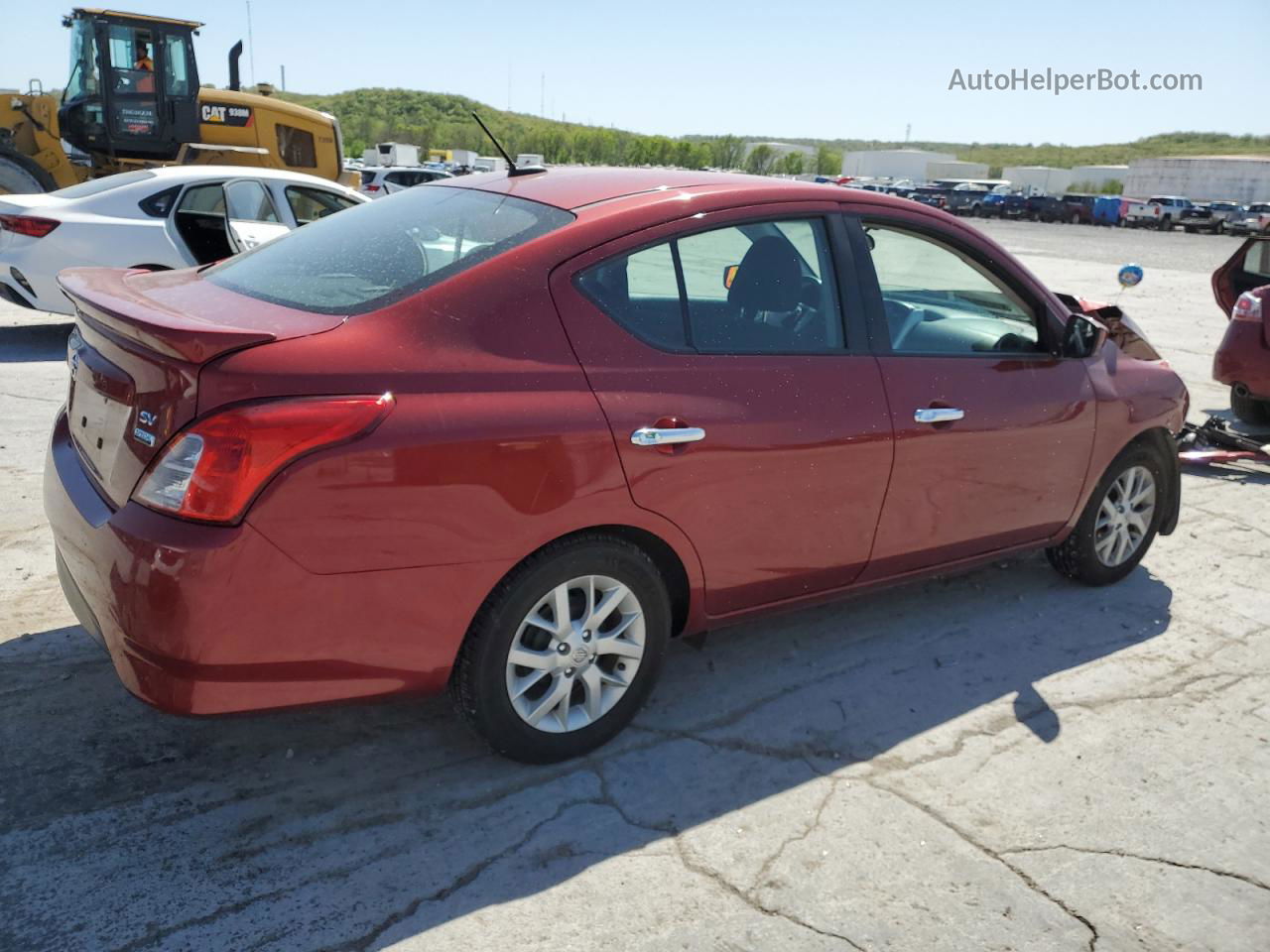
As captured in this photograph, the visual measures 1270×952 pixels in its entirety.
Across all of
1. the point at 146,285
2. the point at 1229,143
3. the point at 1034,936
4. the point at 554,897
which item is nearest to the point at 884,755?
the point at 1034,936

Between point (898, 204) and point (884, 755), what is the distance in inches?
77.3

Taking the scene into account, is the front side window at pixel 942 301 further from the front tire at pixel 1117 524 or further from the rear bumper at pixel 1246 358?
the rear bumper at pixel 1246 358

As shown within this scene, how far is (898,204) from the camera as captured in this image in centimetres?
382

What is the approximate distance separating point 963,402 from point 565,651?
69.8 inches

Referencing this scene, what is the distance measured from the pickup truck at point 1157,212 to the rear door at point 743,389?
177 feet

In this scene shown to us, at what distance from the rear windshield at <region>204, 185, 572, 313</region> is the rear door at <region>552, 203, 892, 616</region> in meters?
0.30

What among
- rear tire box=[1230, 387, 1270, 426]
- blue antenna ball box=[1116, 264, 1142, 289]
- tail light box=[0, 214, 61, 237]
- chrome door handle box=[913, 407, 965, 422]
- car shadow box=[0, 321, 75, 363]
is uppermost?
blue antenna ball box=[1116, 264, 1142, 289]

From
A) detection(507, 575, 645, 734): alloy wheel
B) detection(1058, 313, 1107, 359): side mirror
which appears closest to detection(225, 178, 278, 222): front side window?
detection(1058, 313, 1107, 359): side mirror

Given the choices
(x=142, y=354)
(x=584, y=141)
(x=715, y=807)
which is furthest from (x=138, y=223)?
(x=584, y=141)

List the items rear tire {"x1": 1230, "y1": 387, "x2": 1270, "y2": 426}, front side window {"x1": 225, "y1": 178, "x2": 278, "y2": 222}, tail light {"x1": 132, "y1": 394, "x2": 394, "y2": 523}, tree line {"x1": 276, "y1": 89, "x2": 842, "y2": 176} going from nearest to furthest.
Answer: tail light {"x1": 132, "y1": 394, "x2": 394, "y2": 523}, rear tire {"x1": 1230, "y1": 387, "x2": 1270, "y2": 426}, front side window {"x1": 225, "y1": 178, "x2": 278, "y2": 222}, tree line {"x1": 276, "y1": 89, "x2": 842, "y2": 176}

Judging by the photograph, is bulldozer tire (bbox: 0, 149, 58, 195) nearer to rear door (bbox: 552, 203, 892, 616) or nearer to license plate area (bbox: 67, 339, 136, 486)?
license plate area (bbox: 67, 339, 136, 486)

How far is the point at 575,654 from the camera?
3.06 m

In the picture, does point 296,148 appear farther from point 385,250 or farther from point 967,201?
point 967,201

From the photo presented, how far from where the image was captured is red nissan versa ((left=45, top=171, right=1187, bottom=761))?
2.52 metres
